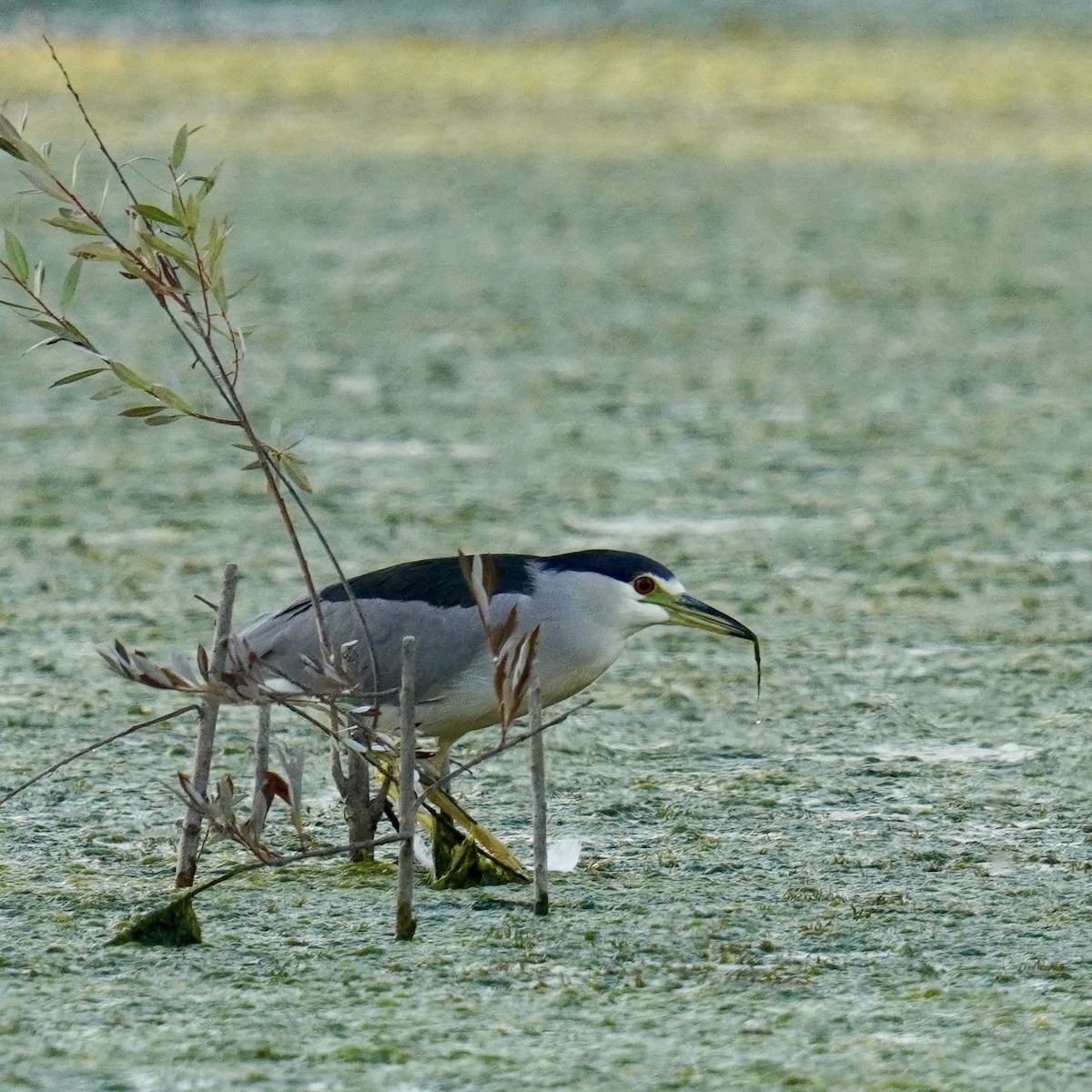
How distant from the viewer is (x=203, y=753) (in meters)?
1.93

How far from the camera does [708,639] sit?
2.96 meters

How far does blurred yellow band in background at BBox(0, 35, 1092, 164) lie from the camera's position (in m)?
7.09

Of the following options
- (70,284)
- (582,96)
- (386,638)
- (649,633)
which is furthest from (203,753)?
(582,96)

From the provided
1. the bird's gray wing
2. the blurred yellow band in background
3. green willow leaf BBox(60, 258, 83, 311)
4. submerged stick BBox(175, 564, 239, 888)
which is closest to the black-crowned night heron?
the bird's gray wing

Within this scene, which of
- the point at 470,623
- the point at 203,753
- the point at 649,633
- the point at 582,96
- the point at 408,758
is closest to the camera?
the point at 408,758

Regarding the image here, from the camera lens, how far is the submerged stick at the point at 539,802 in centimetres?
184

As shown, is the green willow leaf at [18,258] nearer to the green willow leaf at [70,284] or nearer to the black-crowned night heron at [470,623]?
the green willow leaf at [70,284]

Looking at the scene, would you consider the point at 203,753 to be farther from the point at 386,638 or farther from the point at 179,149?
the point at 179,149

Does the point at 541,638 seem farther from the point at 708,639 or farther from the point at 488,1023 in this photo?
the point at 708,639

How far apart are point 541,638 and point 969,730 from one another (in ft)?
2.18

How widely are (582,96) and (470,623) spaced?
6164 millimetres

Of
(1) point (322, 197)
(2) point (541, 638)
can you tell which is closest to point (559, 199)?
(1) point (322, 197)

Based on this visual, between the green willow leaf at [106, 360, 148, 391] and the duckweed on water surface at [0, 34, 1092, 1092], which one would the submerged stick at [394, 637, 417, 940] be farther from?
the green willow leaf at [106, 360, 148, 391]

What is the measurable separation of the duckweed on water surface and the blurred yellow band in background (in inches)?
25.2
